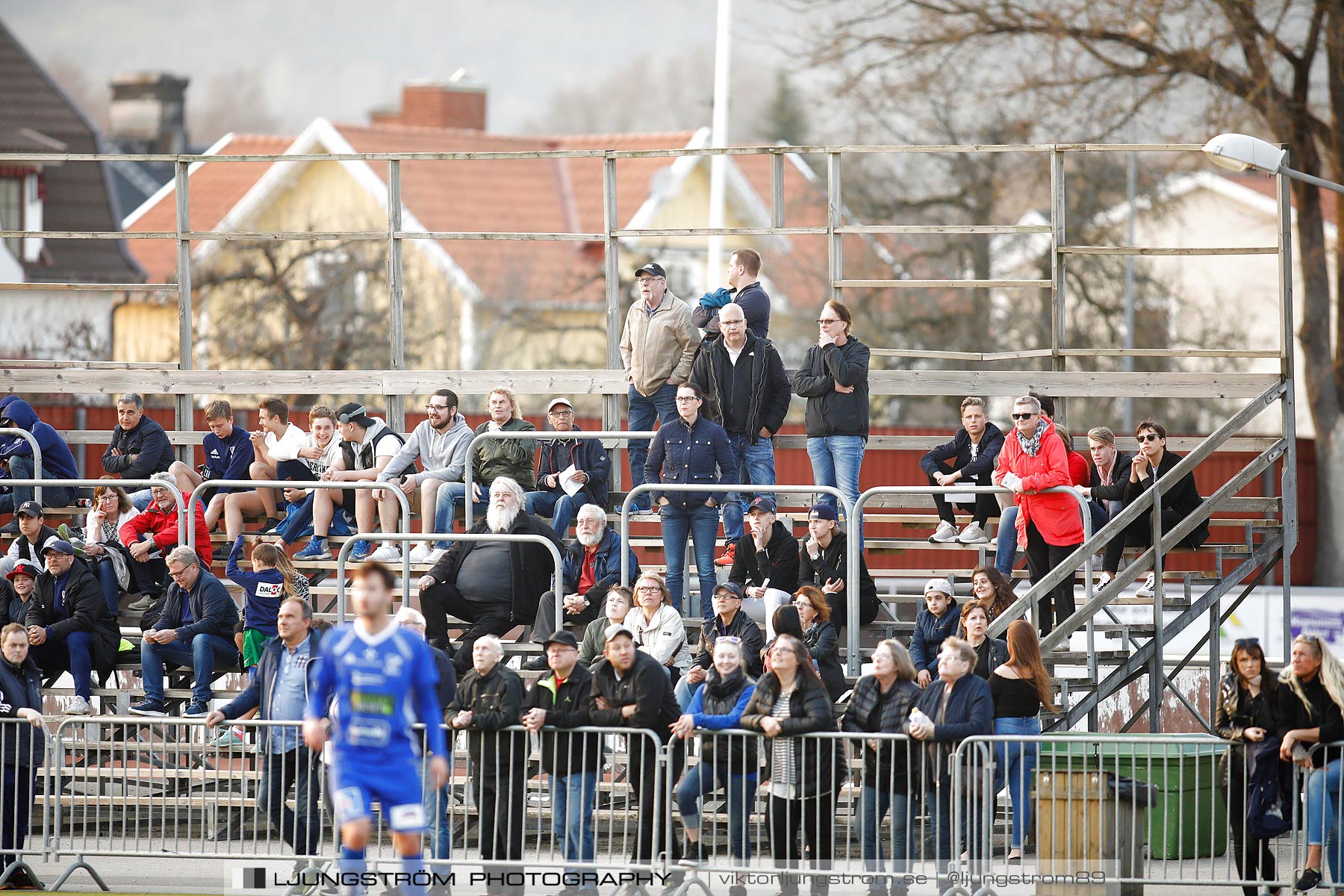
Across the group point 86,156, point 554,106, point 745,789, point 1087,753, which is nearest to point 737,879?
point 745,789

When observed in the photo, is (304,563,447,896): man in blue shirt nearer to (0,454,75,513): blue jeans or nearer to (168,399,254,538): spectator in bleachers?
(168,399,254,538): spectator in bleachers

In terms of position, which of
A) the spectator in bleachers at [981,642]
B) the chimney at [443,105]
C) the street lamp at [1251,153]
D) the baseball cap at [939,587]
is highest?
the chimney at [443,105]

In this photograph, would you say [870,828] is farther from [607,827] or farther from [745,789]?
[607,827]

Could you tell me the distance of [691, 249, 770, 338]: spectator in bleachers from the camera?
13734 millimetres

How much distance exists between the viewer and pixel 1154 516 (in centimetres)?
1281

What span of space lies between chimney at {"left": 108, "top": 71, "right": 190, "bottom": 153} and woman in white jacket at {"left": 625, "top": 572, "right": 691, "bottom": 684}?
4863 cm

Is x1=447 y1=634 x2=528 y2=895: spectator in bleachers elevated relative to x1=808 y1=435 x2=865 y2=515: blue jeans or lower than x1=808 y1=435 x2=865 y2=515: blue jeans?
lower

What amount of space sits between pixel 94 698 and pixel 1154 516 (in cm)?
923

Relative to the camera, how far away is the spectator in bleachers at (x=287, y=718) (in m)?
10.8

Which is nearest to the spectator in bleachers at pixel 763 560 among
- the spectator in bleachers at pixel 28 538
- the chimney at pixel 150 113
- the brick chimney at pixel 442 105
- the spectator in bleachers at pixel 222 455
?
the spectator in bleachers at pixel 222 455

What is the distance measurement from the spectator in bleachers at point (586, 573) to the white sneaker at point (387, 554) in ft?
4.70

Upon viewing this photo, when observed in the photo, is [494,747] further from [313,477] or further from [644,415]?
[313,477]

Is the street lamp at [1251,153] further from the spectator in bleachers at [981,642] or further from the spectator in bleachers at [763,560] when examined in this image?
the spectator in bleachers at [763,560]

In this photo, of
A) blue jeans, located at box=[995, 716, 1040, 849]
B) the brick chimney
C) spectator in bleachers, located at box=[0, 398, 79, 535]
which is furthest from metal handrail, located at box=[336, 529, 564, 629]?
the brick chimney
